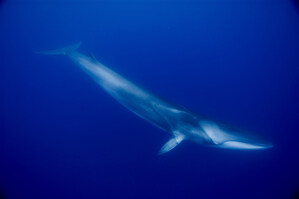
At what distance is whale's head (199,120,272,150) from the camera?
212 inches

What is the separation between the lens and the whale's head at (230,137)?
539cm

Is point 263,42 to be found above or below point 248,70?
above

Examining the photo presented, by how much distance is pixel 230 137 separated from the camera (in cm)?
551

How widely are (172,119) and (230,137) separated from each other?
5.40 feet

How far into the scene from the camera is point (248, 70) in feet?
44.5

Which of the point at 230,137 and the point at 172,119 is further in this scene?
the point at 172,119

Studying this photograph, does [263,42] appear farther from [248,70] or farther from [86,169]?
[86,169]

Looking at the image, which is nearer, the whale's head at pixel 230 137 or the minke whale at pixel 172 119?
the whale's head at pixel 230 137

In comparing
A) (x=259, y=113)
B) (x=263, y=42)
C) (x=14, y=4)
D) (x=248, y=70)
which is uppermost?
(x=263, y=42)

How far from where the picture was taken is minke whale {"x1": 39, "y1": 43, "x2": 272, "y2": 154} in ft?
18.2

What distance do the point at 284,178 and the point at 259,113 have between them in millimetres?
3524

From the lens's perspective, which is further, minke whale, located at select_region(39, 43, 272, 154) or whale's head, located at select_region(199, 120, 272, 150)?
minke whale, located at select_region(39, 43, 272, 154)

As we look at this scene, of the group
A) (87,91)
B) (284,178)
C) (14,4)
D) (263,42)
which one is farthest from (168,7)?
(284,178)

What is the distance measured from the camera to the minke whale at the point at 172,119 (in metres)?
5.54
